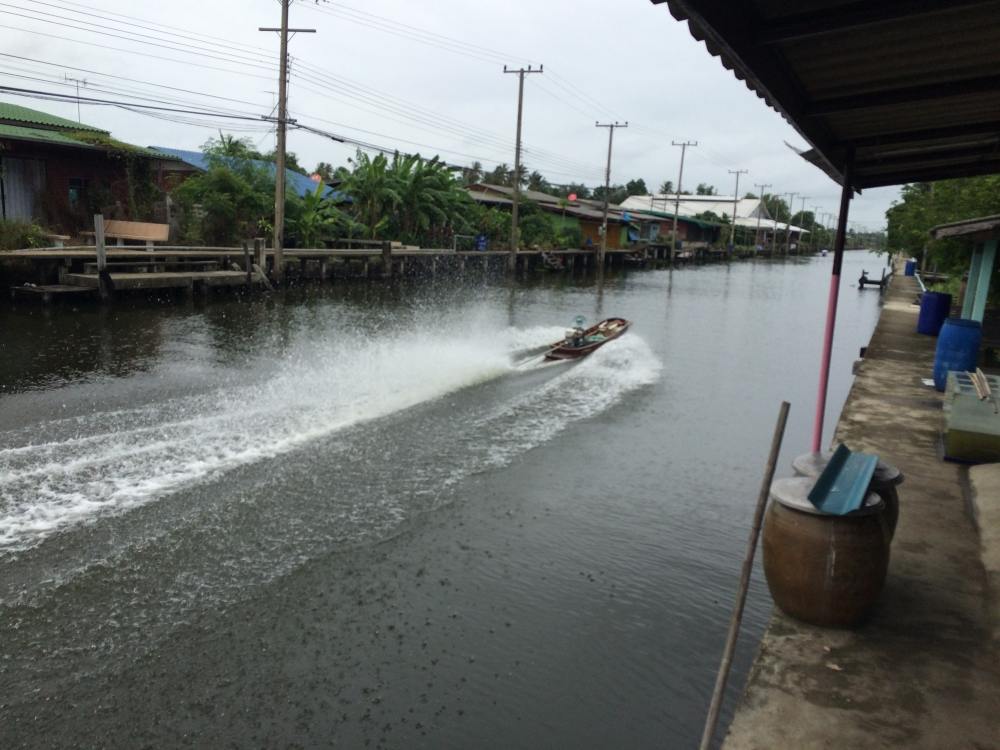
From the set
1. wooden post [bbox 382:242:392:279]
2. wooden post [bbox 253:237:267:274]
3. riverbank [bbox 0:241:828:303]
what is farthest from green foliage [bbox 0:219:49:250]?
wooden post [bbox 382:242:392:279]

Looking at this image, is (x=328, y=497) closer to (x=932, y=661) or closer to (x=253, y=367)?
(x=932, y=661)

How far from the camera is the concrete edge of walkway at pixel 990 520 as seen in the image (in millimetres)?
4797

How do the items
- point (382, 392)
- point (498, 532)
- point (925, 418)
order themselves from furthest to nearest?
point (382, 392) < point (925, 418) < point (498, 532)

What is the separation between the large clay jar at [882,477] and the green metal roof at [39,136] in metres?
25.2

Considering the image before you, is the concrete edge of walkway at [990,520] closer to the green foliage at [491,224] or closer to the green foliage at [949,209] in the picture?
the green foliage at [949,209]

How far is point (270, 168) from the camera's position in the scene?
3281 centimetres

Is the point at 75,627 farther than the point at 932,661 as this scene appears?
Yes

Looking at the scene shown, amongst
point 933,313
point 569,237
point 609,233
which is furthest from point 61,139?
point 609,233

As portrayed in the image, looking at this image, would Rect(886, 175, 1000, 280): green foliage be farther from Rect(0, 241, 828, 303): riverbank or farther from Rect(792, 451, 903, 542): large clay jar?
Rect(0, 241, 828, 303): riverbank

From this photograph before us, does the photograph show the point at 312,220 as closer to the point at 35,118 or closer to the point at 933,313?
the point at 35,118

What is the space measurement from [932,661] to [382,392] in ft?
30.5

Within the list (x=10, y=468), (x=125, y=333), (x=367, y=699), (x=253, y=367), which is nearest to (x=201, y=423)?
(x=10, y=468)

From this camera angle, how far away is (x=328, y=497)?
7.92 m

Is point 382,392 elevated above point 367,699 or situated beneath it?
elevated above
